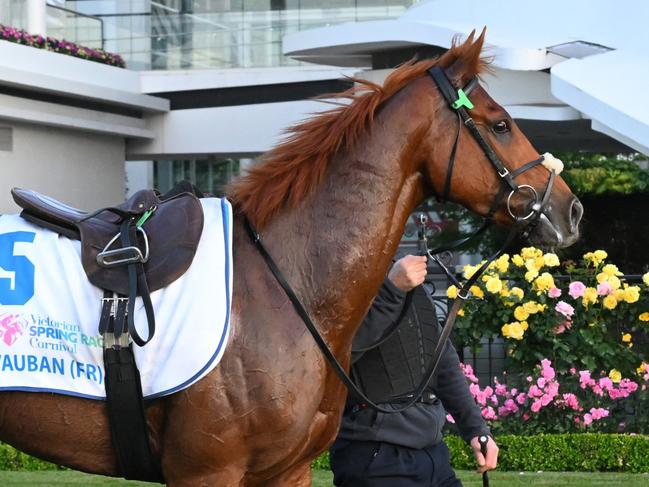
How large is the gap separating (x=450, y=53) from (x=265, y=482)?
150 centimetres

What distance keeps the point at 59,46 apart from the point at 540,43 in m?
8.48

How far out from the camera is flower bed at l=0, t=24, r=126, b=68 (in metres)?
17.1

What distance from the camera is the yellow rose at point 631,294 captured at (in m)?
7.28

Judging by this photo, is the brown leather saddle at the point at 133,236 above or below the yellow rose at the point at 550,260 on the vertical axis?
above

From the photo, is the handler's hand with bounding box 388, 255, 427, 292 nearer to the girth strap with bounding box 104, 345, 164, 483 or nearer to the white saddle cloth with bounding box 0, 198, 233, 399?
the white saddle cloth with bounding box 0, 198, 233, 399

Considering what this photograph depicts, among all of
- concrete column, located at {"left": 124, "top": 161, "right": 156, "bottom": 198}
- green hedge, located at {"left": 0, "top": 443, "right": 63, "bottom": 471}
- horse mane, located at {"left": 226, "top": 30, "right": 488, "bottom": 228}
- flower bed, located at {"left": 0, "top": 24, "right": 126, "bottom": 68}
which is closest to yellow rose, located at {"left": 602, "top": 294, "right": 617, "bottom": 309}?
green hedge, located at {"left": 0, "top": 443, "right": 63, "bottom": 471}

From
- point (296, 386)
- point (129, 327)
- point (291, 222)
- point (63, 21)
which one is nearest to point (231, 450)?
point (296, 386)

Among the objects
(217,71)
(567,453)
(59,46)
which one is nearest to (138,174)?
(217,71)

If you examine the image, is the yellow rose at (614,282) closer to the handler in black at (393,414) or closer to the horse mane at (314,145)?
the handler in black at (393,414)

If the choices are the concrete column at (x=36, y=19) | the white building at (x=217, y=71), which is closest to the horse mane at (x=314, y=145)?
the white building at (x=217, y=71)

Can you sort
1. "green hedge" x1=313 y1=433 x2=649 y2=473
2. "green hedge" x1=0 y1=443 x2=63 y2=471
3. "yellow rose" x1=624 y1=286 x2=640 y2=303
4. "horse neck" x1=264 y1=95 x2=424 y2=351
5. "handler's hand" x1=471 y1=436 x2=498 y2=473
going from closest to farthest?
1. "horse neck" x1=264 y1=95 x2=424 y2=351
2. "handler's hand" x1=471 y1=436 x2=498 y2=473
3. "green hedge" x1=313 y1=433 x2=649 y2=473
4. "green hedge" x1=0 y1=443 x2=63 y2=471
5. "yellow rose" x1=624 y1=286 x2=640 y2=303

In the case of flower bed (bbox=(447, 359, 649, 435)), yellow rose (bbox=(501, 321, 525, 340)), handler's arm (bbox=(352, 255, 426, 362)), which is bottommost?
flower bed (bbox=(447, 359, 649, 435))

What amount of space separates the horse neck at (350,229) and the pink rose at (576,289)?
14.2 feet

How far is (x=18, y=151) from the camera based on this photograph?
58.4ft
